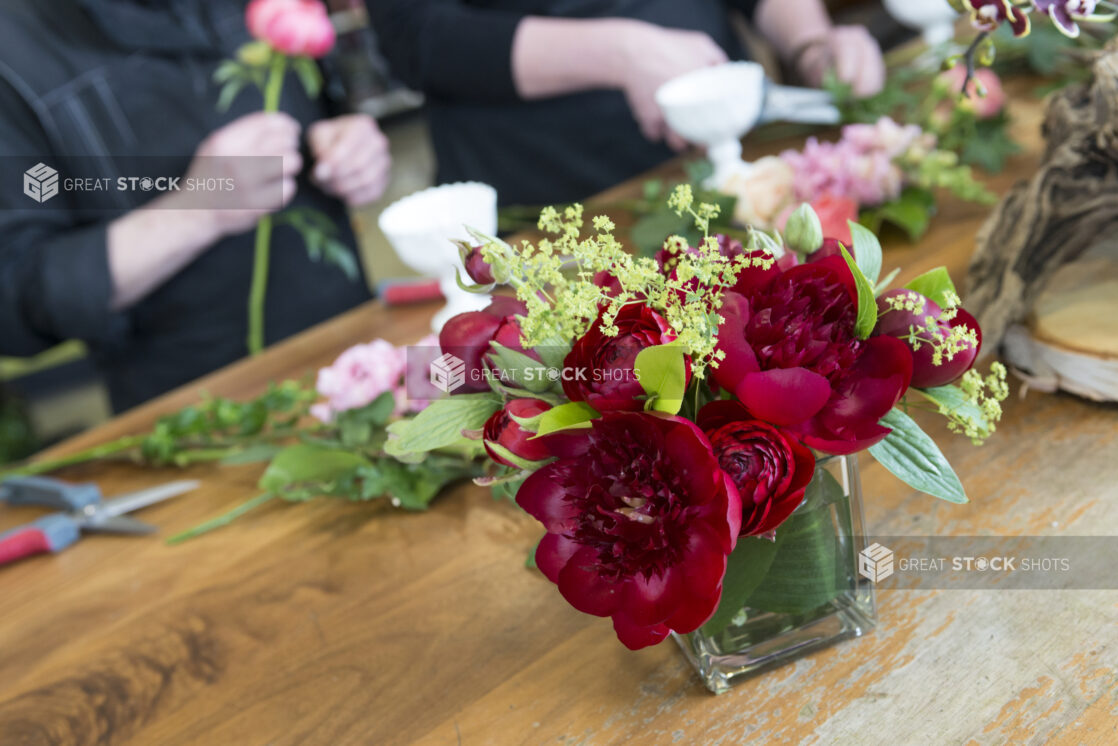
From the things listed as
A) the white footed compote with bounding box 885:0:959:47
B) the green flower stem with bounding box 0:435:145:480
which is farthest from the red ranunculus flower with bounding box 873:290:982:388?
the white footed compote with bounding box 885:0:959:47

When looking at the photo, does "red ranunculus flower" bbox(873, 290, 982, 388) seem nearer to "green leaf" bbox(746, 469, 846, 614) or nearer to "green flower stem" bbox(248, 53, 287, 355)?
"green leaf" bbox(746, 469, 846, 614)

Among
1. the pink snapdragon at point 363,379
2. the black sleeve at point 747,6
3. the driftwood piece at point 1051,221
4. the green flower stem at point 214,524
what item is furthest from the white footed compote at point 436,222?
the black sleeve at point 747,6

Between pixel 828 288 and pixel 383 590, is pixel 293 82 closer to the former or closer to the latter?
pixel 383 590

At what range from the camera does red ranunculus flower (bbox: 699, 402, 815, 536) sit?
0.41m

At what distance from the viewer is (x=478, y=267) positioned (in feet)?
1.67

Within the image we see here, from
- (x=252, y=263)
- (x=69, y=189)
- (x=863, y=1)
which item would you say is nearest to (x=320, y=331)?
(x=252, y=263)

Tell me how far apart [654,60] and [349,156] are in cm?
55

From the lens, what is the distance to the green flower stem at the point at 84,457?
104 cm

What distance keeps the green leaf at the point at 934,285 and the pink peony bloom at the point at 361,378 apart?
476 mm

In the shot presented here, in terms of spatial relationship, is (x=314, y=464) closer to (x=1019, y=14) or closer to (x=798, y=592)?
(x=798, y=592)

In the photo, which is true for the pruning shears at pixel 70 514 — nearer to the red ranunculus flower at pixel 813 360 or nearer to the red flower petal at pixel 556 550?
the red flower petal at pixel 556 550

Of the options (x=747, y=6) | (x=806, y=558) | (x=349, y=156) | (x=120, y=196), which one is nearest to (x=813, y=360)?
(x=806, y=558)

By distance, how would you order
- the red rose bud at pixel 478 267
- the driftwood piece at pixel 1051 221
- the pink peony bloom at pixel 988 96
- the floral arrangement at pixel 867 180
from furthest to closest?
the pink peony bloom at pixel 988 96
the floral arrangement at pixel 867 180
the driftwood piece at pixel 1051 221
the red rose bud at pixel 478 267

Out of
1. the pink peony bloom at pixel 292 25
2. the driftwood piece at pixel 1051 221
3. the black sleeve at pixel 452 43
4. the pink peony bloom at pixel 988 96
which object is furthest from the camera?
the black sleeve at pixel 452 43
